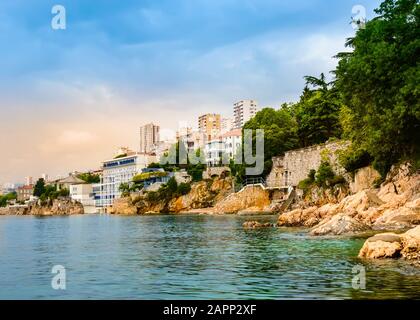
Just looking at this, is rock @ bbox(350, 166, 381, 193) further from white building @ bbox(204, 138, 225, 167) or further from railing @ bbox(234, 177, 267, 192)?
white building @ bbox(204, 138, 225, 167)

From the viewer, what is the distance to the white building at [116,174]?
14838 cm

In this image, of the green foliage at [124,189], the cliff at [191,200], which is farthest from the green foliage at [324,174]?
the green foliage at [124,189]

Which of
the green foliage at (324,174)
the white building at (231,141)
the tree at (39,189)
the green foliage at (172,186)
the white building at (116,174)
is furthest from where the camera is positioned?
the tree at (39,189)

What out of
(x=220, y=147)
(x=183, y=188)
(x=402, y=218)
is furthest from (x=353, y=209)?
(x=220, y=147)

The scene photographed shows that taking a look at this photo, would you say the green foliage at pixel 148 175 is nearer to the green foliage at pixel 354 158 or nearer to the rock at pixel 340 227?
the green foliage at pixel 354 158

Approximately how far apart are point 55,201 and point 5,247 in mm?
133152

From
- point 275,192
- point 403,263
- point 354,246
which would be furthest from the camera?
point 275,192

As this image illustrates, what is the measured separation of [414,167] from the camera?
3788 cm

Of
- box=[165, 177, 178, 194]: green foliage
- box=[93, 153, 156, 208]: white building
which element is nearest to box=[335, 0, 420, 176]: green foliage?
box=[165, 177, 178, 194]: green foliage

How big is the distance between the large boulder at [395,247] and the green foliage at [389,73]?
900cm
